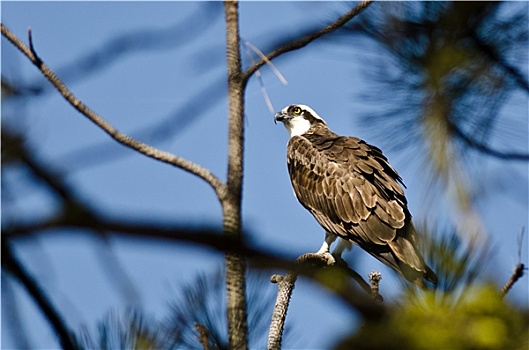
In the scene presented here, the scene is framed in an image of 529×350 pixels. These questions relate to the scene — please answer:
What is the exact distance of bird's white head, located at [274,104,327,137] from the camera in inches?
364

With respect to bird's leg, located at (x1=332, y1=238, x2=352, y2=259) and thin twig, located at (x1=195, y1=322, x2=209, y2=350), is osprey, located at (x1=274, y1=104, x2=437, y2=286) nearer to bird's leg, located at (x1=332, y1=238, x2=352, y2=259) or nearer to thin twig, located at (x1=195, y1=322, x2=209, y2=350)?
bird's leg, located at (x1=332, y1=238, x2=352, y2=259)

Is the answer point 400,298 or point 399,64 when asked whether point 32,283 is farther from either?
point 399,64

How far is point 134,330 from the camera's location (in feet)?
8.48

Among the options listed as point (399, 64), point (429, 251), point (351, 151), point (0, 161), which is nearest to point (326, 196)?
point (351, 151)

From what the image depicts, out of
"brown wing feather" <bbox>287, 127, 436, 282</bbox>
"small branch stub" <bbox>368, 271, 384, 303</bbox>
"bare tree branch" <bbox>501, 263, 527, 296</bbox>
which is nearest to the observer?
"bare tree branch" <bbox>501, 263, 527, 296</bbox>

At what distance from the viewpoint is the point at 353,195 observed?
7.33 metres

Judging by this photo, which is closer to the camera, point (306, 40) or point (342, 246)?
point (306, 40)

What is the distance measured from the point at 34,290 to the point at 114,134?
349 centimetres

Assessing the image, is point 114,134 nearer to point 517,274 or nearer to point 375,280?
point 375,280

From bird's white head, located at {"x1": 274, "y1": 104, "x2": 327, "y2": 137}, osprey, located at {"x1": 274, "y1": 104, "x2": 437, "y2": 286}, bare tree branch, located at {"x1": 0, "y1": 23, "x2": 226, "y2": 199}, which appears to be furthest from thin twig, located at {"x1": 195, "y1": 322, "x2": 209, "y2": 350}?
bird's white head, located at {"x1": 274, "y1": 104, "x2": 327, "y2": 137}

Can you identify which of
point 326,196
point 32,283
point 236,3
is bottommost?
point 32,283

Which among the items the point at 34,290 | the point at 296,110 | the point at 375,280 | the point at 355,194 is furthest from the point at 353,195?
the point at 34,290

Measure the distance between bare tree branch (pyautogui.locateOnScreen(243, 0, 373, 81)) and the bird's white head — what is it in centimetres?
364

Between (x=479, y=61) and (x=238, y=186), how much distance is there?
2094mm
